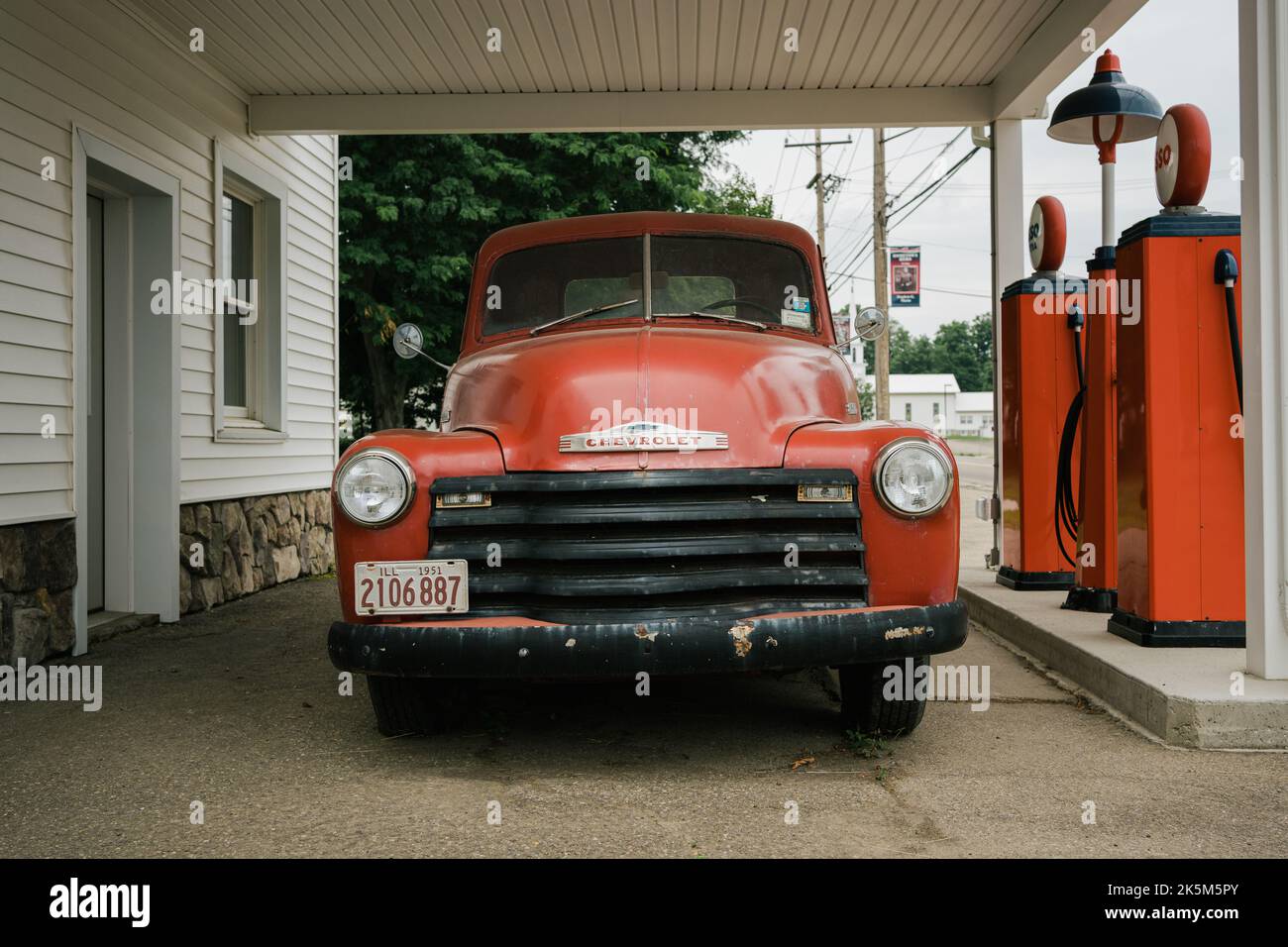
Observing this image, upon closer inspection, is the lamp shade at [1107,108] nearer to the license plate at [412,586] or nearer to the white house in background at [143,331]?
the license plate at [412,586]

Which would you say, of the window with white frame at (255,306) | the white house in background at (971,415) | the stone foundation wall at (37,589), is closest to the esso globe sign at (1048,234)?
the window with white frame at (255,306)

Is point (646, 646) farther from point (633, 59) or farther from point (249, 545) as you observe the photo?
point (249, 545)

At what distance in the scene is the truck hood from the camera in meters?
3.64

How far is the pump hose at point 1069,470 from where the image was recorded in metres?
6.23

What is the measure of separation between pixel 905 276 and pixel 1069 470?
780 inches

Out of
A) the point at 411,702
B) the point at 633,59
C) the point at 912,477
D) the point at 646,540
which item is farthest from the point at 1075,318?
the point at 411,702

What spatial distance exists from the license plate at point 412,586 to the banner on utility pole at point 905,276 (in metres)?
22.8

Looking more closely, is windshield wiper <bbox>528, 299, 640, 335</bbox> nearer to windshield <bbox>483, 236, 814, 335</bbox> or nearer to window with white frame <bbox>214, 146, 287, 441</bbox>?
windshield <bbox>483, 236, 814, 335</bbox>

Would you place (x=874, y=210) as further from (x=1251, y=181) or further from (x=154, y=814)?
(x=154, y=814)

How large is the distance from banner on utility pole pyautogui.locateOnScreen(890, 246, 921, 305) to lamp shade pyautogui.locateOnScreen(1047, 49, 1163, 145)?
61.9 feet

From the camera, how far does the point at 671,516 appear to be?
349cm

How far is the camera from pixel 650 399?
3787mm

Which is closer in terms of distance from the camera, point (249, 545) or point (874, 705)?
point (874, 705)
